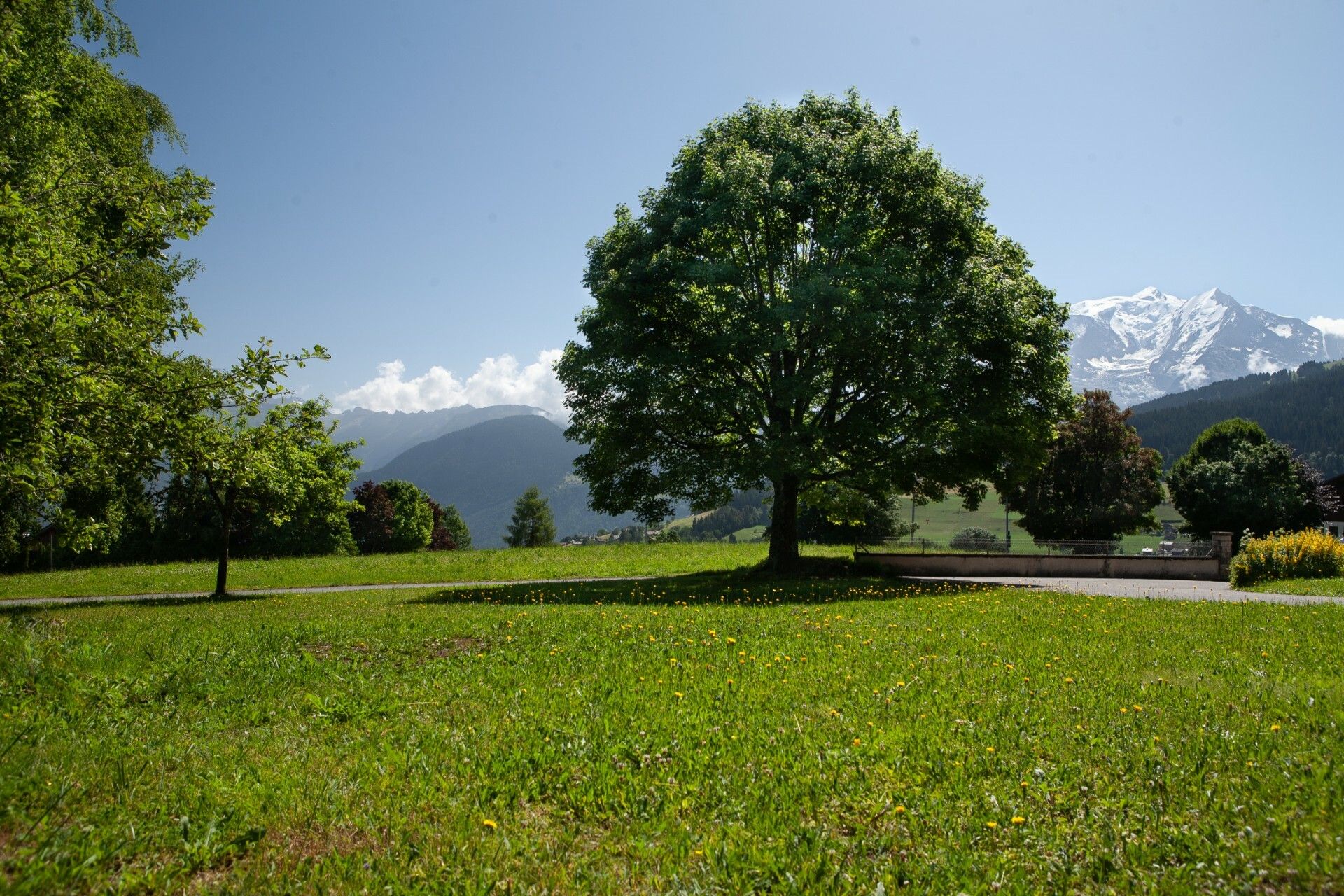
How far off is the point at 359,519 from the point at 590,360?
228ft

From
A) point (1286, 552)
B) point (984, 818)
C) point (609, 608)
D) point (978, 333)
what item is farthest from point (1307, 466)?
point (984, 818)

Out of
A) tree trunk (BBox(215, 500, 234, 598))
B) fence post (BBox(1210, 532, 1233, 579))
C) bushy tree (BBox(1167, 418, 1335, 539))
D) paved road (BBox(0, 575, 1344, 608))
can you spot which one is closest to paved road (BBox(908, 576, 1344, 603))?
paved road (BBox(0, 575, 1344, 608))

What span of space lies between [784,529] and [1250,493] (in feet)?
188

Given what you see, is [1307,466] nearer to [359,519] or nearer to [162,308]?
[162,308]

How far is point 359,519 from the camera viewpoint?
8394cm

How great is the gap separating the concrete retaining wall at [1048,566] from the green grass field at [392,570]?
6.55 meters

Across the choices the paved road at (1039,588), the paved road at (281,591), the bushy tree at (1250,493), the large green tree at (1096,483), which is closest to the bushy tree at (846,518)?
the paved road at (1039,588)

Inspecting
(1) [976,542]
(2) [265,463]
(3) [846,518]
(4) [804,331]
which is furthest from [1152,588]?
(2) [265,463]

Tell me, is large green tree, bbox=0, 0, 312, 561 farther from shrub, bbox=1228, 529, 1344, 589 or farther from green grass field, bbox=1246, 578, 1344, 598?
shrub, bbox=1228, 529, 1344, 589

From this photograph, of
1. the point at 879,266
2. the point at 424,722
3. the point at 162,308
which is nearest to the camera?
the point at 424,722

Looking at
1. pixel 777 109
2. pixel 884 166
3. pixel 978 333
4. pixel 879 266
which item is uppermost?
pixel 777 109

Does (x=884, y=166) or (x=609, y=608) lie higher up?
(x=884, y=166)

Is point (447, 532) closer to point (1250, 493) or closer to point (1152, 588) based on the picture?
point (1250, 493)

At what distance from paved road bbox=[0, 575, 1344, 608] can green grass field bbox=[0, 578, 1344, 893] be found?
9.90m
